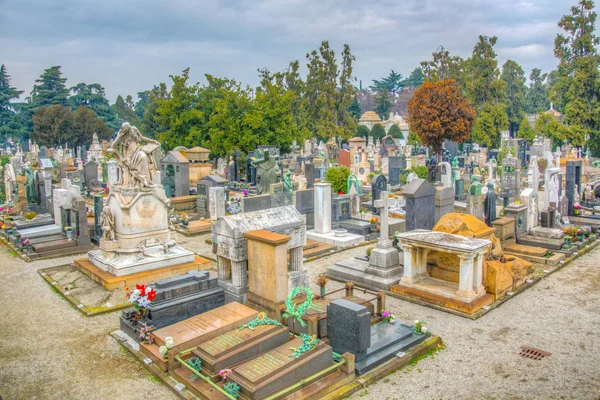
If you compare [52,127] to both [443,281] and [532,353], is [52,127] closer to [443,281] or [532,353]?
[443,281]

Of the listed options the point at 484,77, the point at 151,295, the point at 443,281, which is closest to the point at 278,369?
the point at 151,295

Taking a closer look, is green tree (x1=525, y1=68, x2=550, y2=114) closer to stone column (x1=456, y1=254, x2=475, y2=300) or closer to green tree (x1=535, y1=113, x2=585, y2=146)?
green tree (x1=535, y1=113, x2=585, y2=146)

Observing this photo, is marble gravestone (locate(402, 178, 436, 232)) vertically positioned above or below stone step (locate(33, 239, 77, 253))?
above

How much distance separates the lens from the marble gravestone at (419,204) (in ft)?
39.7

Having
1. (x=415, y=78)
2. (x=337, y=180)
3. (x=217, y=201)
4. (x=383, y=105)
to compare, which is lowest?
(x=217, y=201)

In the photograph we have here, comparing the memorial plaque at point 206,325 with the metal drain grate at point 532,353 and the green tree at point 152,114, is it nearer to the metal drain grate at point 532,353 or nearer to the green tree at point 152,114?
the metal drain grate at point 532,353

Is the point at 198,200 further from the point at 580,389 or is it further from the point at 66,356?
the point at 580,389

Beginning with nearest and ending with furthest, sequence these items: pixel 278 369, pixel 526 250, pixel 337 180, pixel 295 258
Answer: pixel 278 369 → pixel 295 258 → pixel 526 250 → pixel 337 180

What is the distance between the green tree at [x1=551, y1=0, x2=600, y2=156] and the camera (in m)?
35.6

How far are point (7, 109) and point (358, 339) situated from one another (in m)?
79.8

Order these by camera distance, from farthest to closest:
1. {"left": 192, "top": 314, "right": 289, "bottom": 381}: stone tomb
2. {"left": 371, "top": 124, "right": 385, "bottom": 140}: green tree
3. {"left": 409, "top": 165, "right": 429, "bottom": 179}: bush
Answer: {"left": 371, "top": 124, "right": 385, "bottom": 140}: green tree → {"left": 409, "top": 165, "right": 429, "bottom": 179}: bush → {"left": 192, "top": 314, "right": 289, "bottom": 381}: stone tomb

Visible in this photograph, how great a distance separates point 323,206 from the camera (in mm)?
15000

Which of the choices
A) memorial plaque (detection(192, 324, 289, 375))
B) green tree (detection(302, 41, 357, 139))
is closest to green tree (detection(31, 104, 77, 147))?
green tree (detection(302, 41, 357, 139))

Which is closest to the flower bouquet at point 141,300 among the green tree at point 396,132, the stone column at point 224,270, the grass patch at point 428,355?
the stone column at point 224,270
